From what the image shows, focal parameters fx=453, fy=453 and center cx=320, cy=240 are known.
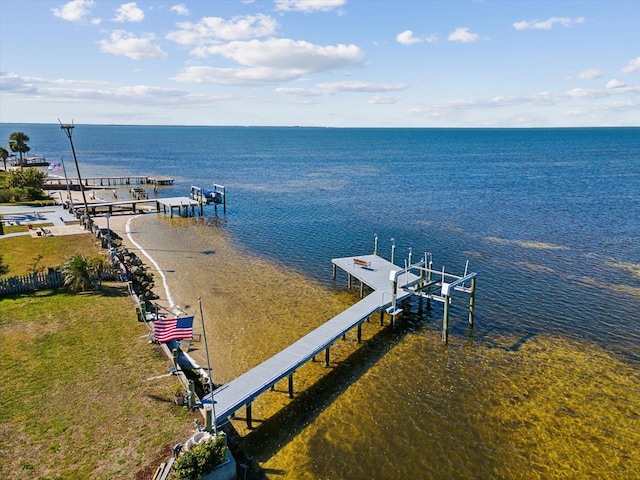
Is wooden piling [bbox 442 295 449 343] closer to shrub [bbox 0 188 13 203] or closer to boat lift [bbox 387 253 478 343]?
boat lift [bbox 387 253 478 343]

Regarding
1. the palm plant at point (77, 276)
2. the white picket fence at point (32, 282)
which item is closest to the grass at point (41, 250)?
the white picket fence at point (32, 282)

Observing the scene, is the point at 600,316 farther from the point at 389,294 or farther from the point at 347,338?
the point at 347,338

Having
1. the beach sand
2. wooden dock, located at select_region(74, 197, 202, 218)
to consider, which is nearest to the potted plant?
the beach sand

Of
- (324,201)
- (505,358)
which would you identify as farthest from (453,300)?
(324,201)

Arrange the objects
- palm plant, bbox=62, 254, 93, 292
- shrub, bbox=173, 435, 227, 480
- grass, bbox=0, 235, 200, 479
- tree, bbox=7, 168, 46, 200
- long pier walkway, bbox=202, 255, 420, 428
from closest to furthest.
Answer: shrub, bbox=173, 435, 227, 480, grass, bbox=0, 235, 200, 479, long pier walkway, bbox=202, 255, 420, 428, palm plant, bbox=62, 254, 93, 292, tree, bbox=7, 168, 46, 200

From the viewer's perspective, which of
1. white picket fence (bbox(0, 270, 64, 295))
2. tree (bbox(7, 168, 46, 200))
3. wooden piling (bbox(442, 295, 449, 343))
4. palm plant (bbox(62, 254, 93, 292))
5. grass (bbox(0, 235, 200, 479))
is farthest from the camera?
tree (bbox(7, 168, 46, 200))

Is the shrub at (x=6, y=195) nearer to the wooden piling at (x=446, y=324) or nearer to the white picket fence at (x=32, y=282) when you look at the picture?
the white picket fence at (x=32, y=282)

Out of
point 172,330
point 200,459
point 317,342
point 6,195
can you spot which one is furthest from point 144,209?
point 200,459
